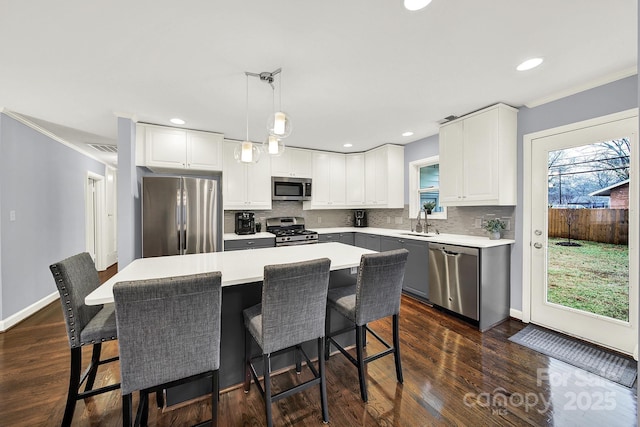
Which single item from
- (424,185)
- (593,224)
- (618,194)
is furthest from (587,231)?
(424,185)

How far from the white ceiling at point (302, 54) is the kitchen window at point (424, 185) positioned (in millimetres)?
1297

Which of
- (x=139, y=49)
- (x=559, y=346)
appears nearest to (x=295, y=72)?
(x=139, y=49)

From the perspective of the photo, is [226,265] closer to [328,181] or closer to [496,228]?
[496,228]

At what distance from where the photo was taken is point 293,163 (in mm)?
4602

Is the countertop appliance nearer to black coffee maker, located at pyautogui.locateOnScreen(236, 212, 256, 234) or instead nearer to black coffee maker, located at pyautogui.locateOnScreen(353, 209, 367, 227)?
black coffee maker, located at pyautogui.locateOnScreen(236, 212, 256, 234)

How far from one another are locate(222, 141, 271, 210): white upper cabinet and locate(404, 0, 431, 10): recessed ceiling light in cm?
290

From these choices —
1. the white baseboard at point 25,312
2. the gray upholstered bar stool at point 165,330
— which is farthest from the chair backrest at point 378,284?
the white baseboard at point 25,312

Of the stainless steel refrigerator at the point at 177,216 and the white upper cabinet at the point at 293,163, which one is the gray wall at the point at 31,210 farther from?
the white upper cabinet at the point at 293,163

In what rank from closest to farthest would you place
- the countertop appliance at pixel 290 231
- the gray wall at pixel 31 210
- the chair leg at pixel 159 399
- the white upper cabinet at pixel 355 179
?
the chair leg at pixel 159 399
the gray wall at pixel 31 210
the countertop appliance at pixel 290 231
the white upper cabinet at pixel 355 179

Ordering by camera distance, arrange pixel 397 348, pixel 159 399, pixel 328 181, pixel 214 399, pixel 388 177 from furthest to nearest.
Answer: pixel 328 181
pixel 388 177
pixel 397 348
pixel 159 399
pixel 214 399

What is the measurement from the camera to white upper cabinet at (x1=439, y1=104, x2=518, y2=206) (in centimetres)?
285

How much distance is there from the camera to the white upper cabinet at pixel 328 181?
484 cm

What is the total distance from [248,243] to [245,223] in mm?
448

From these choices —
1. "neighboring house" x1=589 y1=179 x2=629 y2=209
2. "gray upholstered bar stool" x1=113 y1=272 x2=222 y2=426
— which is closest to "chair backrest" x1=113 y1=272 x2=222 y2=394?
"gray upholstered bar stool" x1=113 y1=272 x2=222 y2=426
